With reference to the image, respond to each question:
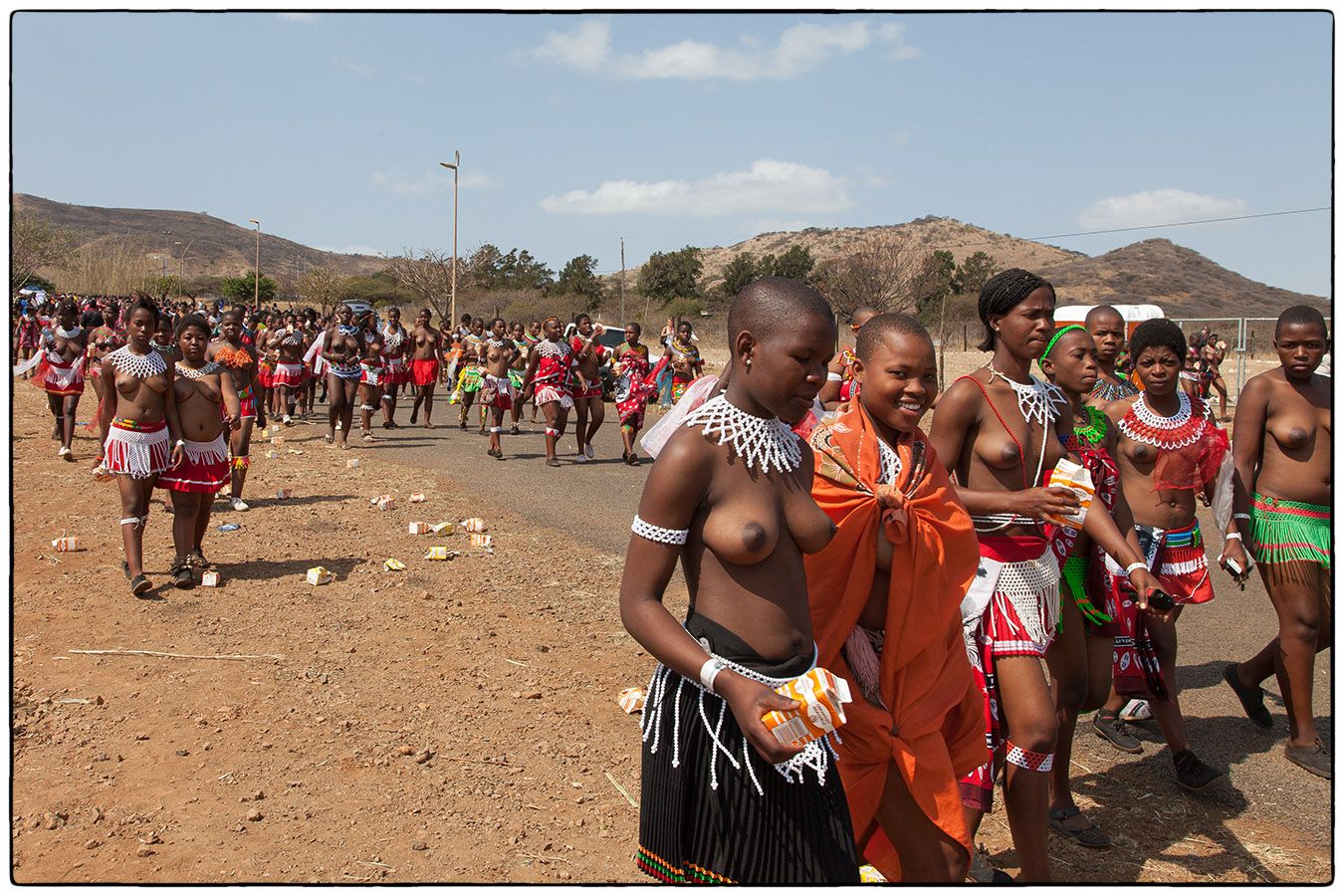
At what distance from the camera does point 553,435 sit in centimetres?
1422

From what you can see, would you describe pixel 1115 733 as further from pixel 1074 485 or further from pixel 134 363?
pixel 134 363

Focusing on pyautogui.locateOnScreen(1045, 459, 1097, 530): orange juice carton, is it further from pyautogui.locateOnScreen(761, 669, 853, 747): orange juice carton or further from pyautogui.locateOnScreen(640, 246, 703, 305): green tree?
pyautogui.locateOnScreen(640, 246, 703, 305): green tree

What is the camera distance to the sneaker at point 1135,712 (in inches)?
219

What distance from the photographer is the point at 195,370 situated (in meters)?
8.05

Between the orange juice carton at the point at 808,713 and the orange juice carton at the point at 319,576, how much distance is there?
20.9ft

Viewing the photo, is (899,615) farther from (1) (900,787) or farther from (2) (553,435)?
(2) (553,435)

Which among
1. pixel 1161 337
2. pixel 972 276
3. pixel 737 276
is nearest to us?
pixel 1161 337

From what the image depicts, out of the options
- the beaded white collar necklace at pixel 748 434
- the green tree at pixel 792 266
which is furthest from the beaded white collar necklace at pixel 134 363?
the green tree at pixel 792 266

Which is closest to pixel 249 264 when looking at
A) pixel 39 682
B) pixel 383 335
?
pixel 383 335

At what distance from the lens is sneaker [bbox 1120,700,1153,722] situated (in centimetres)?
557

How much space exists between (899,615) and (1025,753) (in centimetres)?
86

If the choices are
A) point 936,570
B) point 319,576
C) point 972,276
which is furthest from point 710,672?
point 972,276

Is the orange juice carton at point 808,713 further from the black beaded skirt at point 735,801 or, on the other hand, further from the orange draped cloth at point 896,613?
the orange draped cloth at point 896,613

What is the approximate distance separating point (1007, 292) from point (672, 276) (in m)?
50.7
